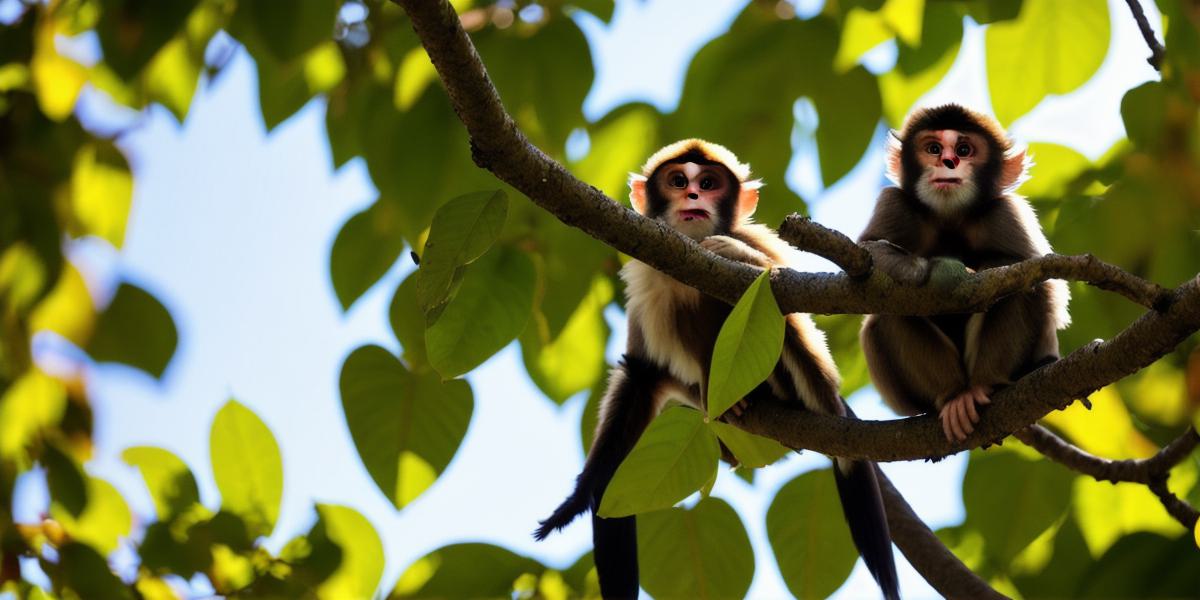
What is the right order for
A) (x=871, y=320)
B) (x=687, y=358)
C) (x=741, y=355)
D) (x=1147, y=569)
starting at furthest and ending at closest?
(x=687, y=358)
(x=871, y=320)
(x=1147, y=569)
(x=741, y=355)

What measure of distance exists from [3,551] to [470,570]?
1373 mm

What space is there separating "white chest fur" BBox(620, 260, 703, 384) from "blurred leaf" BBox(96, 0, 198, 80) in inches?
53.8

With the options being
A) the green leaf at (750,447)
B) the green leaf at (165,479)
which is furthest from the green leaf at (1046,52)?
the green leaf at (165,479)

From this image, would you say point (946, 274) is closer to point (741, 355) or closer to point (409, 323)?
point (741, 355)

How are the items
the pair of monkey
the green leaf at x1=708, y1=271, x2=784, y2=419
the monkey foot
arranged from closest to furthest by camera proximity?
the green leaf at x1=708, y1=271, x2=784, y2=419, the monkey foot, the pair of monkey

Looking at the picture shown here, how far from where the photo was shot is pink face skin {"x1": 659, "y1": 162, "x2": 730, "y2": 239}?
3.73m

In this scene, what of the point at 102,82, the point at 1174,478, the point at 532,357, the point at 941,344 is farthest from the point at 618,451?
the point at 102,82

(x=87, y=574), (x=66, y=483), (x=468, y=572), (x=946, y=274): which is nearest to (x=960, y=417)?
(x=946, y=274)

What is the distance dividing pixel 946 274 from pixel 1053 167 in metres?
1.59

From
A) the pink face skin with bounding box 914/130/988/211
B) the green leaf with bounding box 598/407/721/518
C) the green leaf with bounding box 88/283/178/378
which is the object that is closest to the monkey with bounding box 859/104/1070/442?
the pink face skin with bounding box 914/130/988/211

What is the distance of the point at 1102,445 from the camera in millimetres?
3273

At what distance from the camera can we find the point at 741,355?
5.42ft

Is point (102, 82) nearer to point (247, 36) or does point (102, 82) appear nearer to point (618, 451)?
point (247, 36)

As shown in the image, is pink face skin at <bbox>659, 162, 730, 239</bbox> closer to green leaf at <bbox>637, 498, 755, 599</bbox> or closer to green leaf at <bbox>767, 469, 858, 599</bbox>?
green leaf at <bbox>767, 469, 858, 599</bbox>
